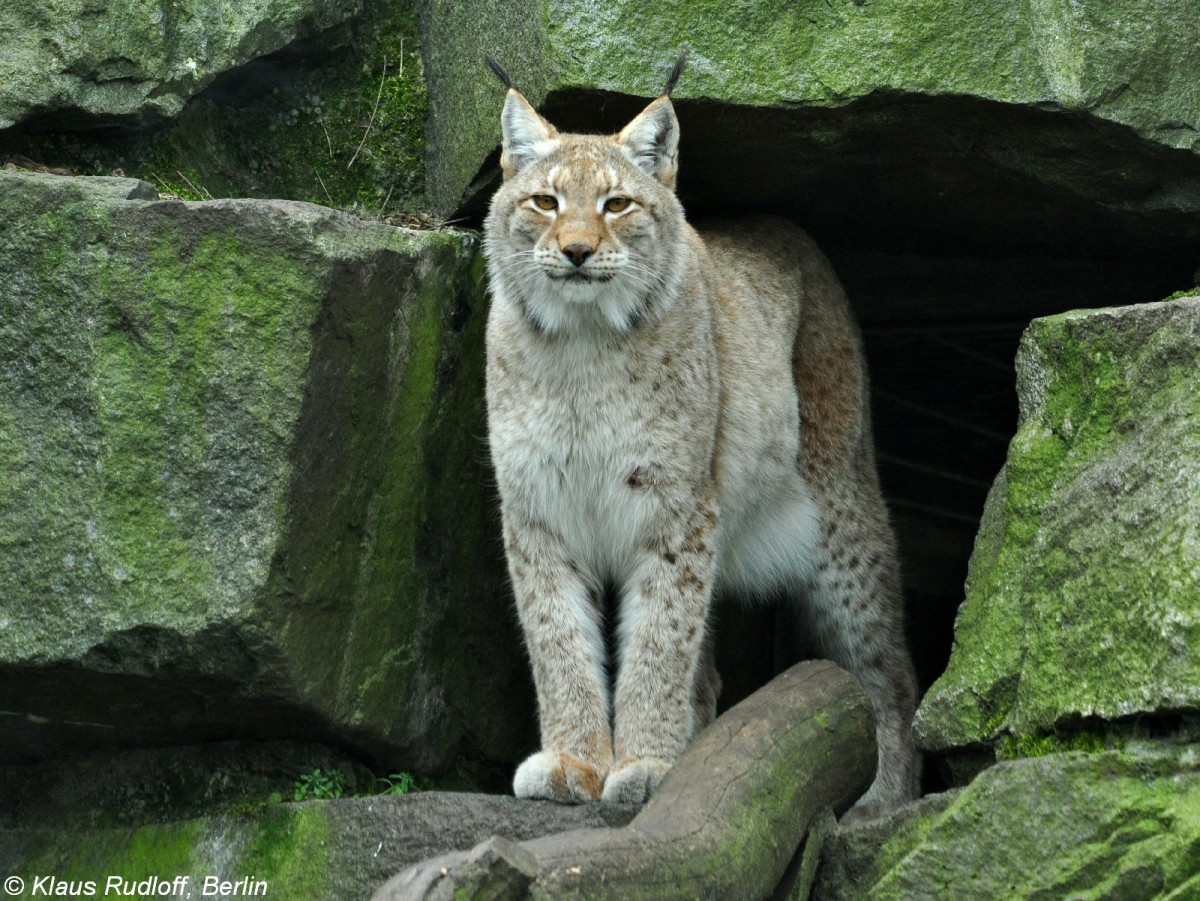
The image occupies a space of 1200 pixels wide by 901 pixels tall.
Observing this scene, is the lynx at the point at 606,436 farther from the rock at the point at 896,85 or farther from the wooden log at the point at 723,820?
the wooden log at the point at 723,820

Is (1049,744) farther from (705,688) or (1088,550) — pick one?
(705,688)

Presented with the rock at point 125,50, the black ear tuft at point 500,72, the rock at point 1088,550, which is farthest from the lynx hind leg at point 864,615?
the rock at point 125,50

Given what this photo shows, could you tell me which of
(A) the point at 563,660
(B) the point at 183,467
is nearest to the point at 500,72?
(B) the point at 183,467

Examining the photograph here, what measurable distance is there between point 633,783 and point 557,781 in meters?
0.26

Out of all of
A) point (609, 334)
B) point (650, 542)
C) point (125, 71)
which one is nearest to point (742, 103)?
point (609, 334)

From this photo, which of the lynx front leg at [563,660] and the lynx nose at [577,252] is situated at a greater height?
the lynx nose at [577,252]

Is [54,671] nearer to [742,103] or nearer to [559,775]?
[559,775]

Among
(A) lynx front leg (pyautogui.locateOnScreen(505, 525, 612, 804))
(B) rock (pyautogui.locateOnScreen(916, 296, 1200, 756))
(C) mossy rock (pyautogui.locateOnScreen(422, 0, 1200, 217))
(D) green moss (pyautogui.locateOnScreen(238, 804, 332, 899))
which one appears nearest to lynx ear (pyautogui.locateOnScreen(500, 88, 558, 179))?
(C) mossy rock (pyautogui.locateOnScreen(422, 0, 1200, 217))

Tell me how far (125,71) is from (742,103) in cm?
236

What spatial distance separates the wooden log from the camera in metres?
3.53

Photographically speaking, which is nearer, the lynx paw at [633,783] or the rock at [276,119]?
the lynx paw at [633,783]

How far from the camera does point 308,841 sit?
4.95m

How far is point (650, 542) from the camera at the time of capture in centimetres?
560

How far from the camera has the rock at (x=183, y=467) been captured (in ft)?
16.1
